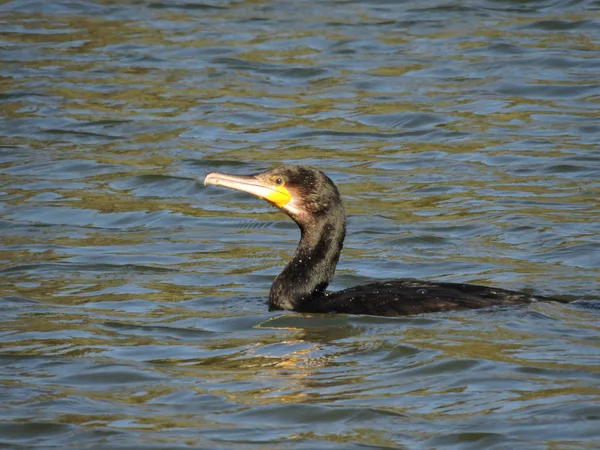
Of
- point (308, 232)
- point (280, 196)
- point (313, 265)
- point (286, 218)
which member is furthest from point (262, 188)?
point (286, 218)

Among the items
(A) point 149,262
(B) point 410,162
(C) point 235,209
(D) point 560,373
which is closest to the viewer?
(D) point 560,373

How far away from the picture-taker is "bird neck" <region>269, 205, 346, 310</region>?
354 inches

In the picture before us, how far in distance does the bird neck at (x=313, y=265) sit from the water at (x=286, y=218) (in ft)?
0.80

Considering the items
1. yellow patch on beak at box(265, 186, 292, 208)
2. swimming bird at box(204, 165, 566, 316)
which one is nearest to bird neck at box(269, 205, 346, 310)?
swimming bird at box(204, 165, 566, 316)

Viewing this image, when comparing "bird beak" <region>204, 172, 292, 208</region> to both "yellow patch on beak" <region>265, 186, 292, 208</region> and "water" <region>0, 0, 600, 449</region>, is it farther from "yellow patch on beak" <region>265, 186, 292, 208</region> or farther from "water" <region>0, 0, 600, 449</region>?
"water" <region>0, 0, 600, 449</region>

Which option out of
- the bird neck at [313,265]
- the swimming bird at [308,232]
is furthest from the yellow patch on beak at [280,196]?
the bird neck at [313,265]

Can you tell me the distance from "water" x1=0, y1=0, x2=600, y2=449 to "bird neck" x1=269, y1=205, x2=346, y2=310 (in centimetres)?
24

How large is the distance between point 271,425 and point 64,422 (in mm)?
1014

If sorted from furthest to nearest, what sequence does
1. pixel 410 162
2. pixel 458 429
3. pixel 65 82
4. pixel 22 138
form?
pixel 65 82
pixel 22 138
pixel 410 162
pixel 458 429

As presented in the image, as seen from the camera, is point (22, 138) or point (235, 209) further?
point (22, 138)

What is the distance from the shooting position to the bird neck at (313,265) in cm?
900

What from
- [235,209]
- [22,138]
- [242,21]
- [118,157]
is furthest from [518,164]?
[242,21]

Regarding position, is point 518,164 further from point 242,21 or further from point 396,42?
point 242,21

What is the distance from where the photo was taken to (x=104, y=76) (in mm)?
16453
